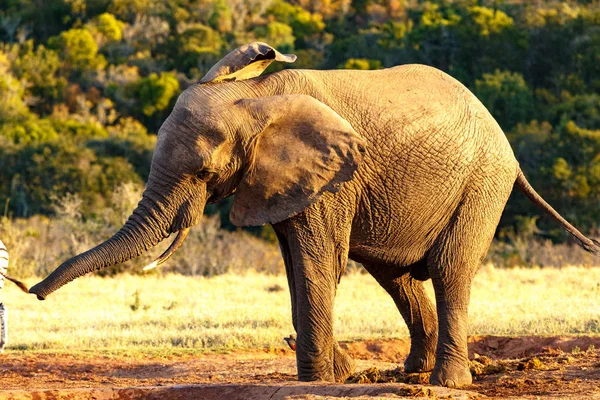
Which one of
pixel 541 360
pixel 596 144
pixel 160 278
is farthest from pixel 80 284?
pixel 596 144

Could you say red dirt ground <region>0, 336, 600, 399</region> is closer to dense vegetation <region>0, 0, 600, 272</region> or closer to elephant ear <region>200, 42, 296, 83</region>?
elephant ear <region>200, 42, 296, 83</region>

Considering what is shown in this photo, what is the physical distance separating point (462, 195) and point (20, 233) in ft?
54.1

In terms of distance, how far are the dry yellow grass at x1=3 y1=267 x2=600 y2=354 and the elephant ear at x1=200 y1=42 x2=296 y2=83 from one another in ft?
17.1

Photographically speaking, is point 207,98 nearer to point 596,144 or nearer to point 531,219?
point 531,219

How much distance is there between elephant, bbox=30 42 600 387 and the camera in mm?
9477

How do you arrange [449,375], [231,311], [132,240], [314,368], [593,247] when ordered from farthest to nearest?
[231,311], [593,247], [449,375], [314,368], [132,240]

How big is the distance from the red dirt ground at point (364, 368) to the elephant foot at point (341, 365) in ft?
0.35

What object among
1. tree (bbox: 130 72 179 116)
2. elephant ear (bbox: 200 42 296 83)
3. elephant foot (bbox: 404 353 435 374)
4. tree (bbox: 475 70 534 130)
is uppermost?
tree (bbox: 130 72 179 116)

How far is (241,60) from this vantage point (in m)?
9.75

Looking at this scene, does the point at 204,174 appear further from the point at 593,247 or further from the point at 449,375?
the point at 593,247

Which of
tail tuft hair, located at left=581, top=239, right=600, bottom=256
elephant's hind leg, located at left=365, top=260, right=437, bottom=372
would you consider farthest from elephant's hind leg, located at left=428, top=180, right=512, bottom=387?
tail tuft hair, located at left=581, top=239, right=600, bottom=256

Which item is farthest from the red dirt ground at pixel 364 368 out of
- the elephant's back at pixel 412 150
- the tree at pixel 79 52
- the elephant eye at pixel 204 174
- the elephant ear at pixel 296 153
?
the tree at pixel 79 52

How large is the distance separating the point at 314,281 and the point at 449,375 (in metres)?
1.58

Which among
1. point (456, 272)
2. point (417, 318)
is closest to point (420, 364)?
point (417, 318)
